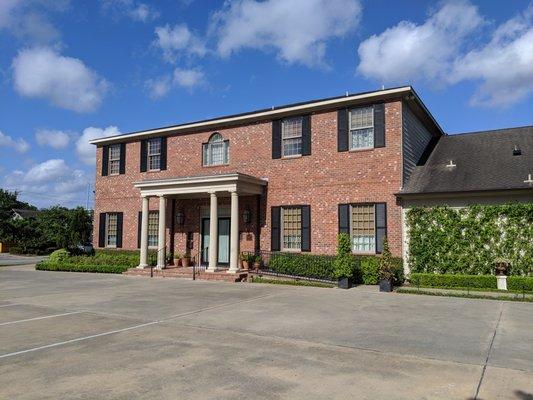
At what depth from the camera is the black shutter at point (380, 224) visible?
1591cm

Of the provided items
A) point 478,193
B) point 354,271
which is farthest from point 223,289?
point 478,193

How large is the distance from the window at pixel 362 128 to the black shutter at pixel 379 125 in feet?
0.64

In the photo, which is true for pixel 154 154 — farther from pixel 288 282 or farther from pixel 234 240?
pixel 288 282

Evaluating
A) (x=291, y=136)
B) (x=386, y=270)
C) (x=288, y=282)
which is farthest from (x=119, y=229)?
(x=386, y=270)

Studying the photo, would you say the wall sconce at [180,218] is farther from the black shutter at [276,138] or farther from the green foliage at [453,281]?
the green foliage at [453,281]

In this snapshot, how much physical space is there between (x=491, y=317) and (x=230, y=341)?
563cm

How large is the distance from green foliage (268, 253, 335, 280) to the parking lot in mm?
3507

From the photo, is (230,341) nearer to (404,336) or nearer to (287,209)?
(404,336)

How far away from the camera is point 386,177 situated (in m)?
16.2

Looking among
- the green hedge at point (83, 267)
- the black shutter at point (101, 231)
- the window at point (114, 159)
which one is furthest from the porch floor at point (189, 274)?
the window at point (114, 159)

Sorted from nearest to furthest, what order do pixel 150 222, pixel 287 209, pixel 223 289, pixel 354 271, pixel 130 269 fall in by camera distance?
pixel 223 289 < pixel 354 271 < pixel 287 209 < pixel 130 269 < pixel 150 222

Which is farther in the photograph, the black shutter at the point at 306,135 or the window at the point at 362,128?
the black shutter at the point at 306,135

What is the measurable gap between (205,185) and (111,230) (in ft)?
26.3

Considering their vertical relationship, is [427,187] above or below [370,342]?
above
